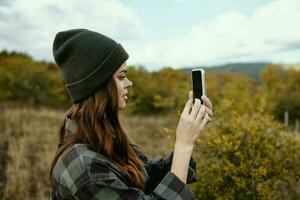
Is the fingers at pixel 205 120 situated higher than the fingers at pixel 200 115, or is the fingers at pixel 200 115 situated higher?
the fingers at pixel 200 115

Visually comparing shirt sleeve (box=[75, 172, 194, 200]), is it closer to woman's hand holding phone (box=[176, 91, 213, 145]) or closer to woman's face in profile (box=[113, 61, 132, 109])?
woman's hand holding phone (box=[176, 91, 213, 145])

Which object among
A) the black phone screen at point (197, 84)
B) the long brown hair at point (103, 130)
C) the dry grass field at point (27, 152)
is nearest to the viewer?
the long brown hair at point (103, 130)

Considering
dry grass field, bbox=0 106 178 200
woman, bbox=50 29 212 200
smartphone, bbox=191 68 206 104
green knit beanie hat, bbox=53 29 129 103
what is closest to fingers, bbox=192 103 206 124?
woman, bbox=50 29 212 200

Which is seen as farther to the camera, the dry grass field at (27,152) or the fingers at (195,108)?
the dry grass field at (27,152)

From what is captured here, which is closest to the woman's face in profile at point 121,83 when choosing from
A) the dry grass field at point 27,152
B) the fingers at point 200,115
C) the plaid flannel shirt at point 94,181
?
the plaid flannel shirt at point 94,181

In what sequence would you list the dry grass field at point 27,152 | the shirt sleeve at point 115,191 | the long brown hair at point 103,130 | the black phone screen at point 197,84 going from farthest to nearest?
the dry grass field at point 27,152
the black phone screen at point 197,84
the long brown hair at point 103,130
the shirt sleeve at point 115,191

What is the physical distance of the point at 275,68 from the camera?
59.2 meters

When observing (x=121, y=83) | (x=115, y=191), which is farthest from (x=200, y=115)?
(x=115, y=191)

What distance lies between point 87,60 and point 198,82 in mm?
508

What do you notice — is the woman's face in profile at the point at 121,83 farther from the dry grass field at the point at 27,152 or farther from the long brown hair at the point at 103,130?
the dry grass field at the point at 27,152

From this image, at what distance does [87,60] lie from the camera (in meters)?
1.83

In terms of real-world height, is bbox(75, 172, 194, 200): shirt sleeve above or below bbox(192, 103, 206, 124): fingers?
below

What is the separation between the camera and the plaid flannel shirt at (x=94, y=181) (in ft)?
5.44

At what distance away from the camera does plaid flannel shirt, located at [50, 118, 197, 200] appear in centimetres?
166
